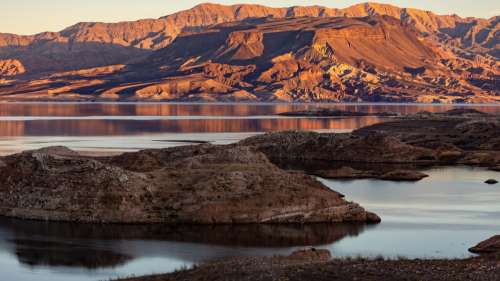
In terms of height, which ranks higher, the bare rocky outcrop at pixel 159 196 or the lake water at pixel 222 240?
the bare rocky outcrop at pixel 159 196

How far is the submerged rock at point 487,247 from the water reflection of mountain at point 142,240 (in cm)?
568

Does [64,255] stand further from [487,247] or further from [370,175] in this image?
[370,175]

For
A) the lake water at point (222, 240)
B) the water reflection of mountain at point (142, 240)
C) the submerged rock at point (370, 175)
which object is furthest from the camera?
the submerged rock at point (370, 175)

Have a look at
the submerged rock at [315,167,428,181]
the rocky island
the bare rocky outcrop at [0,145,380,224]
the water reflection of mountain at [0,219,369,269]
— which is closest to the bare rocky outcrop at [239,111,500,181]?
the submerged rock at [315,167,428,181]

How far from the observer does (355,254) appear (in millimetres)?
34281

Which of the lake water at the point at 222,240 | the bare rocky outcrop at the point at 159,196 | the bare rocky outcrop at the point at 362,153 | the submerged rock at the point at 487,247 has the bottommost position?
the bare rocky outcrop at the point at 362,153

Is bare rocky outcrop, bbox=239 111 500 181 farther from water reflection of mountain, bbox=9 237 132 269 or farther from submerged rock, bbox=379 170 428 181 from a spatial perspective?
water reflection of mountain, bbox=9 237 132 269

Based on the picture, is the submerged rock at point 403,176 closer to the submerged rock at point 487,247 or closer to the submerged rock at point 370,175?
the submerged rock at point 370,175

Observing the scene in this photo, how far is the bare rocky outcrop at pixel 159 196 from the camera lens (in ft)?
134

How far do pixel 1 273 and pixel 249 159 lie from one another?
20646mm

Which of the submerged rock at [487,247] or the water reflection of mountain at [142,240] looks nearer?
the water reflection of mountain at [142,240]

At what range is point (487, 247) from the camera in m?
34.6

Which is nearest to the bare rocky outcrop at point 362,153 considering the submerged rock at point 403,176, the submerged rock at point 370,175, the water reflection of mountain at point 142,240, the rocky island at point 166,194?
the submerged rock at point 370,175

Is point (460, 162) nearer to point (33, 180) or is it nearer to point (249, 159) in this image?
point (249, 159)
